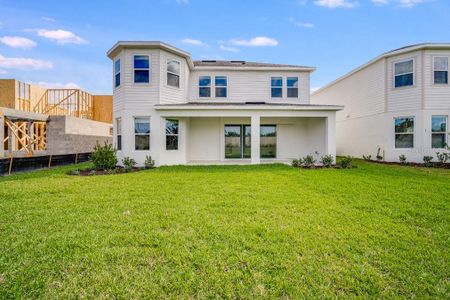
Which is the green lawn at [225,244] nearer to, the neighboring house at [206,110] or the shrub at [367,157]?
the neighboring house at [206,110]

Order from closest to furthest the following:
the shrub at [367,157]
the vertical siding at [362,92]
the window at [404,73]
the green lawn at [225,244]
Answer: the green lawn at [225,244]
the window at [404,73]
the vertical siding at [362,92]
the shrub at [367,157]

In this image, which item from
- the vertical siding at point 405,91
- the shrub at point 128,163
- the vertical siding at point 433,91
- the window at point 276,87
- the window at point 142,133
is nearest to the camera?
the shrub at point 128,163

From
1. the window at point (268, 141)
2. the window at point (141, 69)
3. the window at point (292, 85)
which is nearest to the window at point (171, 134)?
the window at point (141, 69)

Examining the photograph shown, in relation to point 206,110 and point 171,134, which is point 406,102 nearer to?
point 206,110

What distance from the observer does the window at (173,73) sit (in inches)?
470

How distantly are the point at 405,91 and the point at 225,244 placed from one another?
14439mm

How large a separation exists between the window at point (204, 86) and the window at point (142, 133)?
13.8ft

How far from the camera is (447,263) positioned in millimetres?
2924

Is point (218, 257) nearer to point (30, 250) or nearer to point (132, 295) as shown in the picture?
point (132, 295)

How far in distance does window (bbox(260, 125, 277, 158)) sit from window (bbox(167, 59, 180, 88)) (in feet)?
19.8

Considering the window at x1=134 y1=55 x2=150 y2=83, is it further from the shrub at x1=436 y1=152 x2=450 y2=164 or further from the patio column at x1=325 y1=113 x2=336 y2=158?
the shrub at x1=436 y1=152 x2=450 y2=164

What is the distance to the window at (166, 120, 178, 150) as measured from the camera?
12.0 m

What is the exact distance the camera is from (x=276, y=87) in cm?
1466

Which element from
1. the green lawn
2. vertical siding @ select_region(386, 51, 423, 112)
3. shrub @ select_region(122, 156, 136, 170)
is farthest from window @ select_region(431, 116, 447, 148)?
shrub @ select_region(122, 156, 136, 170)
